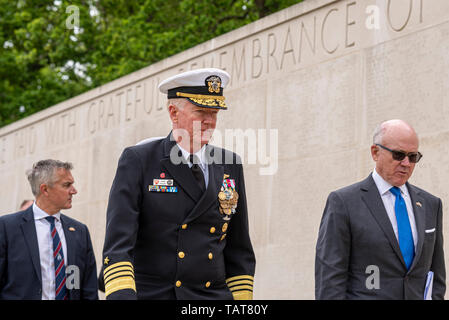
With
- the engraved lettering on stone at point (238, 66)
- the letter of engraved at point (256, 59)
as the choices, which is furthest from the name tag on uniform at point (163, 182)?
the engraved lettering on stone at point (238, 66)

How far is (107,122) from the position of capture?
13.0m

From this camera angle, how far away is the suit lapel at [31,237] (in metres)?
5.95

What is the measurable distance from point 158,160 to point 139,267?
600 millimetres

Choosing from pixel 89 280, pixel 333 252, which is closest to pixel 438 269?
pixel 333 252

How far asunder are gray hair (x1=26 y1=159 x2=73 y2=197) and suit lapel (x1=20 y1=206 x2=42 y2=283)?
21 cm

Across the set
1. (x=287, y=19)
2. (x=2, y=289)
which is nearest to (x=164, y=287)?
(x=2, y=289)

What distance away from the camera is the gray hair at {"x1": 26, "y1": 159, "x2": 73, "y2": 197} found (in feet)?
21.0

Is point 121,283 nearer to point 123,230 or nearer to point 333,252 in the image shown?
point 123,230

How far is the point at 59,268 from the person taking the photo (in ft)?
19.8

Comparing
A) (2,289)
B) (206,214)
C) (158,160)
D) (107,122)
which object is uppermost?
(107,122)

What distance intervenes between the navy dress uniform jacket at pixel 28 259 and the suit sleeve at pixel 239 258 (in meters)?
1.85

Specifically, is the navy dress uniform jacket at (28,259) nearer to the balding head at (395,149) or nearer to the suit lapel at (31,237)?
the suit lapel at (31,237)

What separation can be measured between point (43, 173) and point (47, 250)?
0.66m

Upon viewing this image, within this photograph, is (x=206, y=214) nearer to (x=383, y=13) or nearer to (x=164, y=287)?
(x=164, y=287)
